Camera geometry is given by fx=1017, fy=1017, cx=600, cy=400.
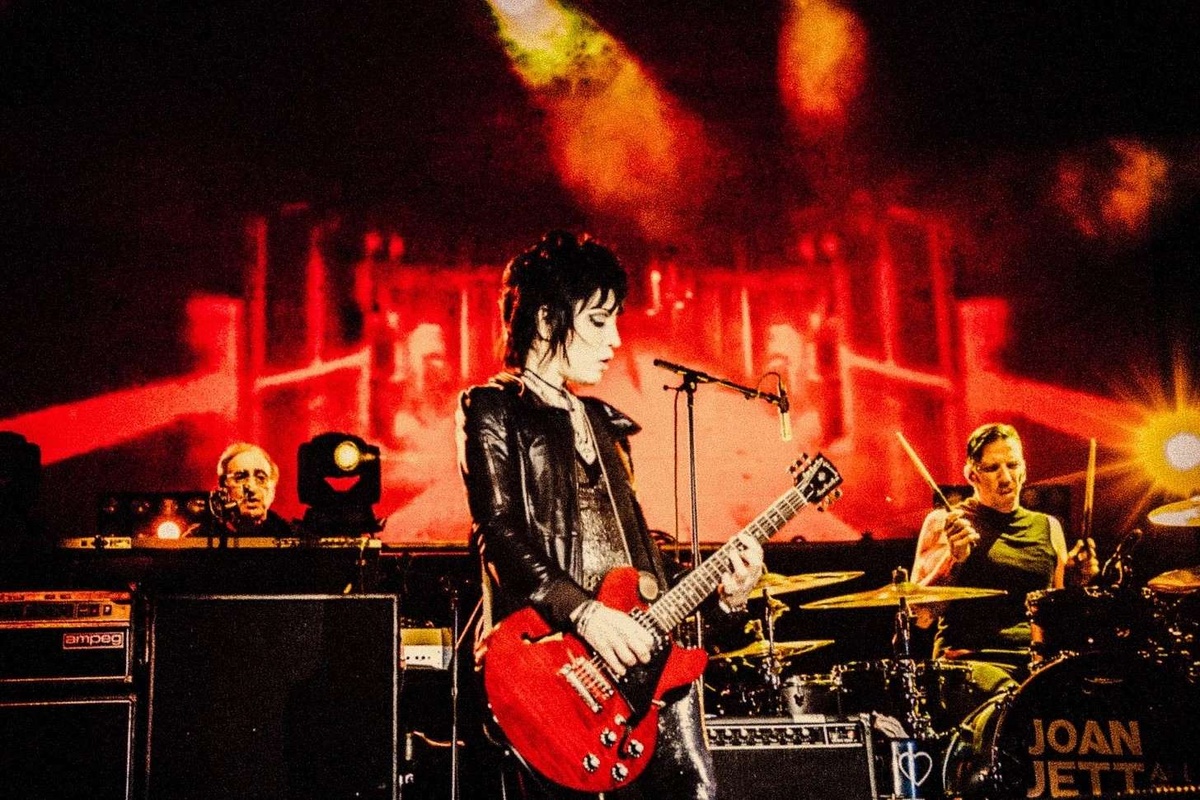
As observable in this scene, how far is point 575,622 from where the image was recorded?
2.48m

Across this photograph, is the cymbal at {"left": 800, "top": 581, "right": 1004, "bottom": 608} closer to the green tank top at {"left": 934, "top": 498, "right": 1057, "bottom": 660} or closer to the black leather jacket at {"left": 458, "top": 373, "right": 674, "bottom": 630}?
the green tank top at {"left": 934, "top": 498, "right": 1057, "bottom": 660}

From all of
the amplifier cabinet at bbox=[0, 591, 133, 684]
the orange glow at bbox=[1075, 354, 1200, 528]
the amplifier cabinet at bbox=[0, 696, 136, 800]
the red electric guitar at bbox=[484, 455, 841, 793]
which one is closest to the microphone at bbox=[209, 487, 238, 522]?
the amplifier cabinet at bbox=[0, 591, 133, 684]

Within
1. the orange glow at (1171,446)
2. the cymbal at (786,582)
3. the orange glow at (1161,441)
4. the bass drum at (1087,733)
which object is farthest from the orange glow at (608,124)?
the bass drum at (1087,733)

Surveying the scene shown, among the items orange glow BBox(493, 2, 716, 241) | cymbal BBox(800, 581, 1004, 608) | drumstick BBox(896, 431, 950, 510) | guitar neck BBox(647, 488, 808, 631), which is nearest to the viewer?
guitar neck BBox(647, 488, 808, 631)

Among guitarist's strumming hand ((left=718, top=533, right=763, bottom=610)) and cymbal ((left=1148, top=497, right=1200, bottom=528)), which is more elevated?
cymbal ((left=1148, top=497, right=1200, bottom=528))

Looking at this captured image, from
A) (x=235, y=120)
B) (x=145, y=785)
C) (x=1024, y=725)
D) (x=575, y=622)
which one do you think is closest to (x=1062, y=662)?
(x=1024, y=725)

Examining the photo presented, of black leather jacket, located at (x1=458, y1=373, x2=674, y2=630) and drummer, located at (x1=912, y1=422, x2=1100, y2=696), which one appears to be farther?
drummer, located at (x1=912, y1=422, x2=1100, y2=696)

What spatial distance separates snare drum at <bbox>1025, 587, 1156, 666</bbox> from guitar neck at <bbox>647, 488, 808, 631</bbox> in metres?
2.73

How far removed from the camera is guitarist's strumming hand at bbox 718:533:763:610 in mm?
2793

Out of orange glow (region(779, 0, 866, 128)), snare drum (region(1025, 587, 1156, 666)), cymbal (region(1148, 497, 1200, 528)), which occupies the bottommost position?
snare drum (region(1025, 587, 1156, 666))

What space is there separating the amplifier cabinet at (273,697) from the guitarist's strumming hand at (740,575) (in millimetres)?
1137

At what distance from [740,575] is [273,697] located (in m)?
1.52

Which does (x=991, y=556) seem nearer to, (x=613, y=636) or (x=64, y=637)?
(x=613, y=636)

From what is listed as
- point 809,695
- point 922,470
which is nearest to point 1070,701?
point 809,695
